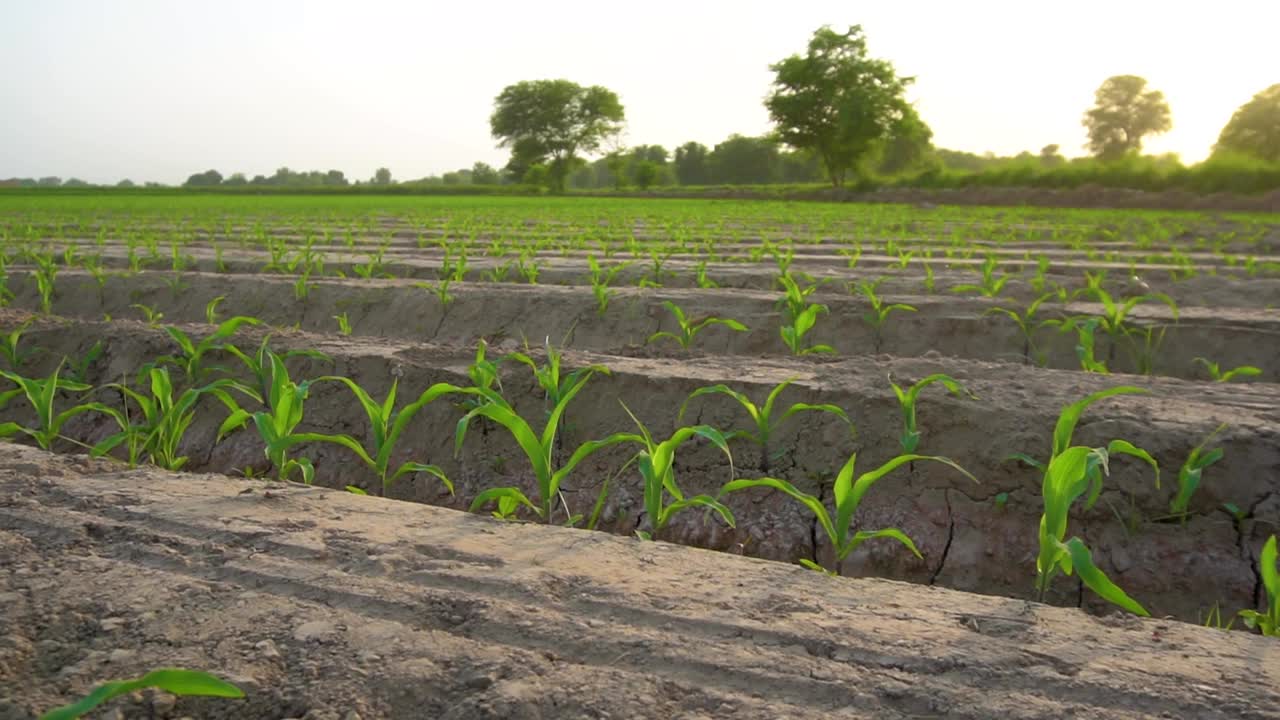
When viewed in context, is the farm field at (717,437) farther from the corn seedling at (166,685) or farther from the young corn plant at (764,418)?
the corn seedling at (166,685)

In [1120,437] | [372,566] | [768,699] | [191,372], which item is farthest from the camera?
[191,372]

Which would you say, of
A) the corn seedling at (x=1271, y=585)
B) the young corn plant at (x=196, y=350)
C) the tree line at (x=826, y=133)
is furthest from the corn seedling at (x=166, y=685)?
the tree line at (x=826, y=133)

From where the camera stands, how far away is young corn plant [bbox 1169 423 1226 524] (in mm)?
2471

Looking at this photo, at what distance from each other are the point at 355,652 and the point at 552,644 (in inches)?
13.8

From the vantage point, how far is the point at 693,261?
26.3 ft

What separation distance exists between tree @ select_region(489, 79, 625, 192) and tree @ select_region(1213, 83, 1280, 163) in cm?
4493

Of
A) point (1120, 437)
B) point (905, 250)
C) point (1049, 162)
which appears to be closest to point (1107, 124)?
point (1049, 162)

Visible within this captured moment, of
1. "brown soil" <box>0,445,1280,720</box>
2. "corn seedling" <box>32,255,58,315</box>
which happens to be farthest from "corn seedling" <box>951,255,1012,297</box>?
"corn seedling" <box>32,255,58,315</box>

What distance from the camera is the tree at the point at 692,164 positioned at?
263 feet

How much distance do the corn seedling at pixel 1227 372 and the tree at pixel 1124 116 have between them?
56803 millimetres

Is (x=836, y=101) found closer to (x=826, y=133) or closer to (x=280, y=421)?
(x=826, y=133)

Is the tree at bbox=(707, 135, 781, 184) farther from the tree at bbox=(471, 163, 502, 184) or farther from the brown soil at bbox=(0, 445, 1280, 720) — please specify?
the brown soil at bbox=(0, 445, 1280, 720)

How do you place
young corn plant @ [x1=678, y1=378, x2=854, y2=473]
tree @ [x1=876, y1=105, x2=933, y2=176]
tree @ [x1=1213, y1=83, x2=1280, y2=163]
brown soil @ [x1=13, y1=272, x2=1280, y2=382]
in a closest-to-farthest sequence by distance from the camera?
young corn plant @ [x1=678, y1=378, x2=854, y2=473] < brown soil @ [x1=13, y1=272, x2=1280, y2=382] < tree @ [x1=1213, y1=83, x2=1280, y2=163] < tree @ [x1=876, y1=105, x2=933, y2=176]

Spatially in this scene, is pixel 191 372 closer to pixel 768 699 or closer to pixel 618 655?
pixel 618 655
